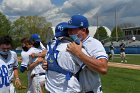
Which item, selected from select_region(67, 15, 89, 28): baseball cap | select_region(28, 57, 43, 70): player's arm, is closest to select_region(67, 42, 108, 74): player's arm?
select_region(67, 15, 89, 28): baseball cap

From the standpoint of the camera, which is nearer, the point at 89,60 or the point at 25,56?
the point at 89,60

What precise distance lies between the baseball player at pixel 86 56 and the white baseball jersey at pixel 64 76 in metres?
0.09

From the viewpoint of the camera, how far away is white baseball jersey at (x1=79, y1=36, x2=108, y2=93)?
4219 mm

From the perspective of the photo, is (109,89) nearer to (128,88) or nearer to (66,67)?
(128,88)

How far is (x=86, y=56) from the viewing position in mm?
4078

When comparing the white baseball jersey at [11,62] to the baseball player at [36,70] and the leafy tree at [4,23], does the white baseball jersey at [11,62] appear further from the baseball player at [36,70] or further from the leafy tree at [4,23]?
the leafy tree at [4,23]

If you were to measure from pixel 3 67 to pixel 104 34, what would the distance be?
111446 mm

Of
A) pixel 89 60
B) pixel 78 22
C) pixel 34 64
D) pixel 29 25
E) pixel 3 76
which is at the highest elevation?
pixel 78 22

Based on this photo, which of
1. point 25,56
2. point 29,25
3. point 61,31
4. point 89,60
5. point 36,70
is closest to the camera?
point 89,60

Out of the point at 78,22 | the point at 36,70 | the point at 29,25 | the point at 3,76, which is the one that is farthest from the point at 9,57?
the point at 29,25

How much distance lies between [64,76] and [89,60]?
0.42 m

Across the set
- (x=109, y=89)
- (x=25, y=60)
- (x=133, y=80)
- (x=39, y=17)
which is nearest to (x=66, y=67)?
(x=25, y=60)

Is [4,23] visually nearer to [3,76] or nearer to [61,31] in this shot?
[3,76]

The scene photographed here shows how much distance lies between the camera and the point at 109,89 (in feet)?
45.0
